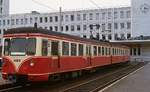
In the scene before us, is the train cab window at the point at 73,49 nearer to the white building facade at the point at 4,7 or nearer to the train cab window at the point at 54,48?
the train cab window at the point at 54,48

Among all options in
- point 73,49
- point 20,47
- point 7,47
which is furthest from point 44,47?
point 73,49

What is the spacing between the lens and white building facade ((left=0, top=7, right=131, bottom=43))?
9930cm

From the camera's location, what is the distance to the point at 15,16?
368 feet

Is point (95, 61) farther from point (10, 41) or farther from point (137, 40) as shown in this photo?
point (137, 40)

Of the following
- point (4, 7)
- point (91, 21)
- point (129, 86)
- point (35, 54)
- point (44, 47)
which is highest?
point (4, 7)

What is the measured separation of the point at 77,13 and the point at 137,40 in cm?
3306

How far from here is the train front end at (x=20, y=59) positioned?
16594mm

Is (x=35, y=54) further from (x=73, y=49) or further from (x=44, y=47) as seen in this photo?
(x=73, y=49)

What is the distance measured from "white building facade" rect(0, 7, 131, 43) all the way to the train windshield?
77.9 meters

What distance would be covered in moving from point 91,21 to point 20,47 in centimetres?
8644

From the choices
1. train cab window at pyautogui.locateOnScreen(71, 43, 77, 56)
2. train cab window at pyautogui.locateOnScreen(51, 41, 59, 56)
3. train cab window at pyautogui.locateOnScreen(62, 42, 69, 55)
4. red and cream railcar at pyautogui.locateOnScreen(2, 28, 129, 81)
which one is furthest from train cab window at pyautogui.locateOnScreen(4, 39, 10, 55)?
train cab window at pyautogui.locateOnScreen(71, 43, 77, 56)

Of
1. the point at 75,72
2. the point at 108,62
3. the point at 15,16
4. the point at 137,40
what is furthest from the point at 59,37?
the point at 15,16

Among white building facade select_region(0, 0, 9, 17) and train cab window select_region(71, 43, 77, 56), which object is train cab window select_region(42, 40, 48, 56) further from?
white building facade select_region(0, 0, 9, 17)

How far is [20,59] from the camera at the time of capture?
54.8 ft
